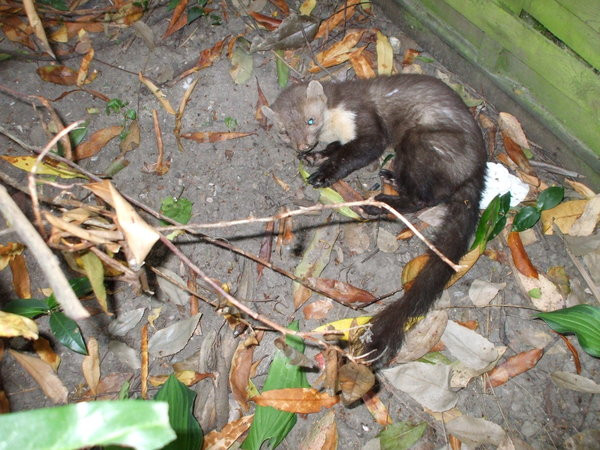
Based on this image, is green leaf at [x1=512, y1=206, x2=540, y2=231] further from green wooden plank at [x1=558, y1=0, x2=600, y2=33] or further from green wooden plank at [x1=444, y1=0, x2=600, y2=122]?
green wooden plank at [x1=558, y1=0, x2=600, y2=33]

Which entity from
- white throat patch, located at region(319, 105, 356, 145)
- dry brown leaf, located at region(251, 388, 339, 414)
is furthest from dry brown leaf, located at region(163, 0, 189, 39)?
dry brown leaf, located at region(251, 388, 339, 414)

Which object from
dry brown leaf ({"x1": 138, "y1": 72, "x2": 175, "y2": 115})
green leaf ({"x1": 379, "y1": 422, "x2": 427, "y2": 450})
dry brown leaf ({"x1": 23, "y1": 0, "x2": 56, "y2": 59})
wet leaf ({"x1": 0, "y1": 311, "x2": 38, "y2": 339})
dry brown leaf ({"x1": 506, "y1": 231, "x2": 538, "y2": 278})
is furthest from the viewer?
dry brown leaf ({"x1": 138, "y1": 72, "x2": 175, "y2": 115})

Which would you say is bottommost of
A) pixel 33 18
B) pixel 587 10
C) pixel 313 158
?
pixel 313 158

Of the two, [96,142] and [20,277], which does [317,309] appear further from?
[96,142]

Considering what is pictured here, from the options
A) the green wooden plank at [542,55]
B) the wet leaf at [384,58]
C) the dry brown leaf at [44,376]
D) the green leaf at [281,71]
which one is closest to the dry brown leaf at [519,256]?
the green wooden plank at [542,55]

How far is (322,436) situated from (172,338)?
41.5 inches

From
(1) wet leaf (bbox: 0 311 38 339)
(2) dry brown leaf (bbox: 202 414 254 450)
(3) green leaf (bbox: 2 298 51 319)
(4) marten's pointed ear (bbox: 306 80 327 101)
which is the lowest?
(2) dry brown leaf (bbox: 202 414 254 450)

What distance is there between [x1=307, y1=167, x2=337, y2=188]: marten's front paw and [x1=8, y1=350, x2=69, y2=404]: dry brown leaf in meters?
2.08

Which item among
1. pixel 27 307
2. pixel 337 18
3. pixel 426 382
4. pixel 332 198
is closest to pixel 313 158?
pixel 332 198

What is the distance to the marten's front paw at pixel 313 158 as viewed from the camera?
3.84 m

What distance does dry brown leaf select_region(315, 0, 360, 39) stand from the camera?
4332 millimetres

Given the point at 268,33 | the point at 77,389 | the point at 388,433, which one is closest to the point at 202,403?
the point at 77,389

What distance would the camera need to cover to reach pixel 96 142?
3580 mm

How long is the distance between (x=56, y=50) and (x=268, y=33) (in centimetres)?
177
